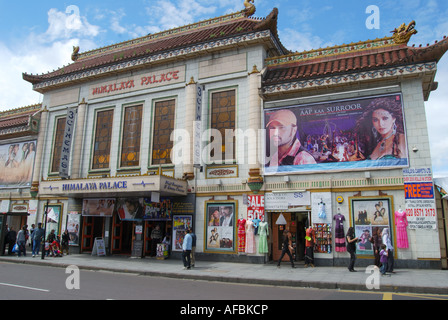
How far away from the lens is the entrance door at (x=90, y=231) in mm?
21516

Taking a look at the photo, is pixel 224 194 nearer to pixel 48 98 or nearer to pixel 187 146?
pixel 187 146

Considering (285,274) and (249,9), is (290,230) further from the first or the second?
(249,9)

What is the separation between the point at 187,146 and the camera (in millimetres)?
19109

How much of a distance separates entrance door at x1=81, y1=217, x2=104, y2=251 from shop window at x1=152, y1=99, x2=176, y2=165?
602 cm

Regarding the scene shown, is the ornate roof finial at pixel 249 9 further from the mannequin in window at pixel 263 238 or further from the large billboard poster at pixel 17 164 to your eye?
the large billboard poster at pixel 17 164

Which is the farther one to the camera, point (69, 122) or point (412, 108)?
point (69, 122)

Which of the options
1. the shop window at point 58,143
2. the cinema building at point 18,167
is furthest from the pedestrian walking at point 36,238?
the shop window at point 58,143

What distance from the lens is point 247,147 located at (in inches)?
699

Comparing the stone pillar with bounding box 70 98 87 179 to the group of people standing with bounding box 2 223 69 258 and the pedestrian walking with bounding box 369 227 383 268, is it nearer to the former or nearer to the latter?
the group of people standing with bounding box 2 223 69 258

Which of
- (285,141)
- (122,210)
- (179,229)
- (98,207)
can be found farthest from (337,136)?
(98,207)

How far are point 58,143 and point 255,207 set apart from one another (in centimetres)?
1528
